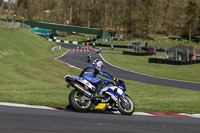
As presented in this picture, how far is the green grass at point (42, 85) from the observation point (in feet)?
39.3

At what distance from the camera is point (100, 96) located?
9.99m

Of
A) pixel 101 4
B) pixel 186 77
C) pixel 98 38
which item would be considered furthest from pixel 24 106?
pixel 101 4

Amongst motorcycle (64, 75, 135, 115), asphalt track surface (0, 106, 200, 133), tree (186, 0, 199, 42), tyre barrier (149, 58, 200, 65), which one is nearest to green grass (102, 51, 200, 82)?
tyre barrier (149, 58, 200, 65)

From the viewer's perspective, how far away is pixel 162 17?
121938 millimetres

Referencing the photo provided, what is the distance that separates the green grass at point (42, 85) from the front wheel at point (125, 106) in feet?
4.89

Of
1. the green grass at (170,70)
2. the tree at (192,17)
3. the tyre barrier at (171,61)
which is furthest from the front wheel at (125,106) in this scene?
the tree at (192,17)

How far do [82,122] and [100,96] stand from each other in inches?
78.5

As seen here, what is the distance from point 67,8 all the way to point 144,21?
37820mm

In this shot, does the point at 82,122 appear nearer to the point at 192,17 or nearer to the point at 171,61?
the point at 171,61

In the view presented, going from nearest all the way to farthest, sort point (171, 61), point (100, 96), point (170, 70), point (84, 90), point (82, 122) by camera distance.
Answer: point (82, 122) → point (84, 90) → point (100, 96) → point (170, 70) → point (171, 61)

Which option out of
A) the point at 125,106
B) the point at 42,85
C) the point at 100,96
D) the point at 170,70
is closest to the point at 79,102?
the point at 100,96

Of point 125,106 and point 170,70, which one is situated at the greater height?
point 125,106

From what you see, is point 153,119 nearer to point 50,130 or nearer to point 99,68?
point 99,68

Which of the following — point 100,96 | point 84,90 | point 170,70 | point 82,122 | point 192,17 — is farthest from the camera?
point 192,17
